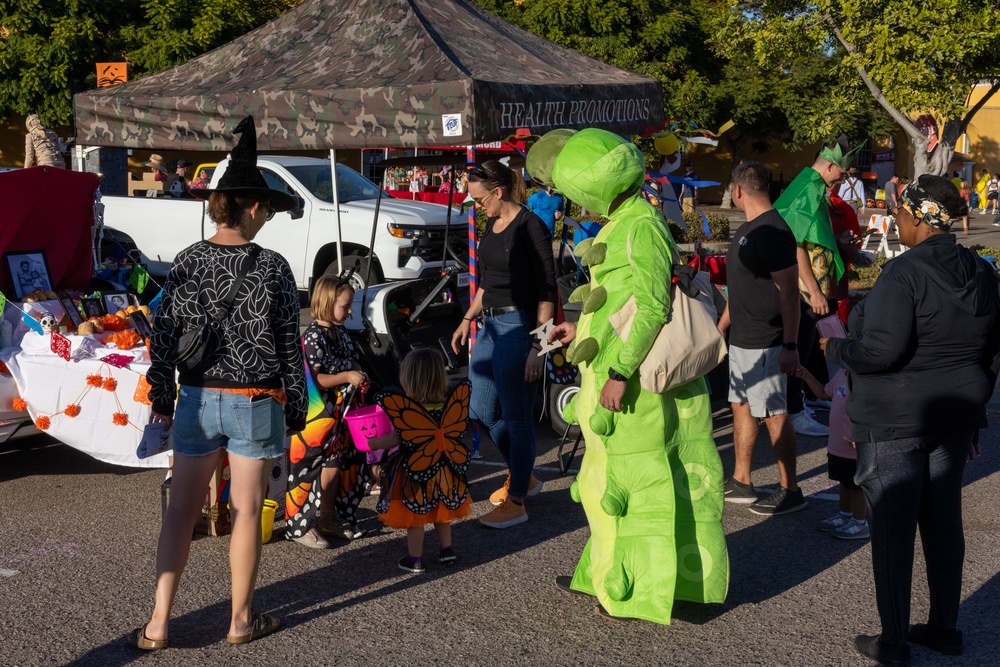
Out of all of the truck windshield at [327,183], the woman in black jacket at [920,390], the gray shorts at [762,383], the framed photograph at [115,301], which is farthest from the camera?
the truck windshield at [327,183]

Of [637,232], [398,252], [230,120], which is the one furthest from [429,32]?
[398,252]

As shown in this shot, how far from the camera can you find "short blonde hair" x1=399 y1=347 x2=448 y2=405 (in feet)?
16.5

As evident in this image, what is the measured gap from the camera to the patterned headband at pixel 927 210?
382cm

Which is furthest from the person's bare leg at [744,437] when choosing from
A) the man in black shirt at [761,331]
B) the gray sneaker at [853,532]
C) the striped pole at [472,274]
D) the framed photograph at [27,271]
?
the framed photograph at [27,271]

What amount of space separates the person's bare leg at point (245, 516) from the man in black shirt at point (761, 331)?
9.34 ft

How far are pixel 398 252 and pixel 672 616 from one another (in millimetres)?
8616

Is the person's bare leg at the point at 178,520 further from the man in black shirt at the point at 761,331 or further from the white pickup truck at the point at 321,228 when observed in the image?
the white pickup truck at the point at 321,228

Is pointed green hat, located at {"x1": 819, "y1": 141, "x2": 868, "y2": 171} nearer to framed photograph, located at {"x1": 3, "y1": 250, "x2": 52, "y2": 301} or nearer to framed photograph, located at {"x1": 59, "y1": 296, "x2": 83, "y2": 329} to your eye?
framed photograph, located at {"x1": 59, "y1": 296, "x2": 83, "y2": 329}

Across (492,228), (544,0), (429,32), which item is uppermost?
(544,0)

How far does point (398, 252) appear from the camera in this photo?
12.6 meters

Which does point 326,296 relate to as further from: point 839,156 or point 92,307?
point 839,156

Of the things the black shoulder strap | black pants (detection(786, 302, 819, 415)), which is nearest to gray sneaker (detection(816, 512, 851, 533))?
black pants (detection(786, 302, 819, 415))

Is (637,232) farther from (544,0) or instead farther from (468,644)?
(544,0)

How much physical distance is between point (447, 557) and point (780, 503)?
6.27ft
